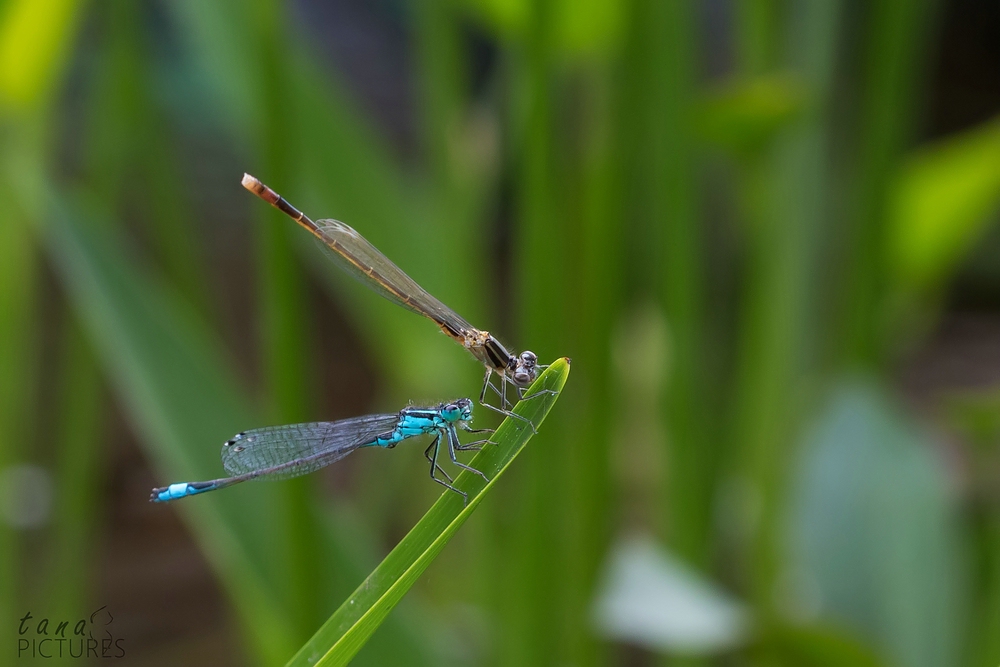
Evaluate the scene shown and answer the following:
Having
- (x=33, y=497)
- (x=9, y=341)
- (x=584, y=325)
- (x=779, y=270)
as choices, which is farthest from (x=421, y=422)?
(x=33, y=497)

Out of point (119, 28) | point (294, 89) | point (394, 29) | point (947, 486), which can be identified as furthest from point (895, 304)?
point (394, 29)

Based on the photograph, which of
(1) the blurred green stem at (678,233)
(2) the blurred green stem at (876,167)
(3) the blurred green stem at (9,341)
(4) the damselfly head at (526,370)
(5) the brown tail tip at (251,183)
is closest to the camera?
(5) the brown tail tip at (251,183)

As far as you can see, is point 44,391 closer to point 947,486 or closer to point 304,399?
point 304,399

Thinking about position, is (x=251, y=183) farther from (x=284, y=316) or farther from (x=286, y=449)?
(x=286, y=449)

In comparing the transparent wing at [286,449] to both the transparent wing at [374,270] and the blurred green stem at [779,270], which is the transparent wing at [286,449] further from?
the blurred green stem at [779,270]

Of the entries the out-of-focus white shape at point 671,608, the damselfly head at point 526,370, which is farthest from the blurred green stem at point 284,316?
the out-of-focus white shape at point 671,608

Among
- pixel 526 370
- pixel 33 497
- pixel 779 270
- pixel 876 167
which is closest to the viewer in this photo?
pixel 526 370

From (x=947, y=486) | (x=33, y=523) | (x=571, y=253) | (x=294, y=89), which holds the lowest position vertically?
(x=33, y=523)
